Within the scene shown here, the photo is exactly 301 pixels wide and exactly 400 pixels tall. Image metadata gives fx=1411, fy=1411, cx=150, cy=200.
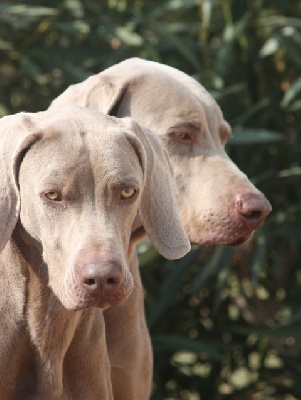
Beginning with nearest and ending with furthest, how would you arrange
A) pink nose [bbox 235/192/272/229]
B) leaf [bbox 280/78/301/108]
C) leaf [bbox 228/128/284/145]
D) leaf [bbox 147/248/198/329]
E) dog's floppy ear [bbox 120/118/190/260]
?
dog's floppy ear [bbox 120/118/190/260]
pink nose [bbox 235/192/272/229]
leaf [bbox 228/128/284/145]
leaf [bbox 147/248/198/329]
leaf [bbox 280/78/301/108]

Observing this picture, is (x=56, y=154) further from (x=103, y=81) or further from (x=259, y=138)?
(x=259, y=138)

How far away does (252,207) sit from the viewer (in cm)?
511

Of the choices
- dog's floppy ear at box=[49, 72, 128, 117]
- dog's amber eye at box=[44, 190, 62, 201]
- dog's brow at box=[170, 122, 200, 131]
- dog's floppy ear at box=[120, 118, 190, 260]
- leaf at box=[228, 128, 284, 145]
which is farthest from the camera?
leaf at box=[228, 128, 284, 145]

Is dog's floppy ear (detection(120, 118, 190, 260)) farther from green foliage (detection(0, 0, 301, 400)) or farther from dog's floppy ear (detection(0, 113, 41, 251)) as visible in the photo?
green foliage (detection(0, 0, 301, 400))

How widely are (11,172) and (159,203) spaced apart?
545 mm

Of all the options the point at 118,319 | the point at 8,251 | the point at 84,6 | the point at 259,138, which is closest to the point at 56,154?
the point at 8,251

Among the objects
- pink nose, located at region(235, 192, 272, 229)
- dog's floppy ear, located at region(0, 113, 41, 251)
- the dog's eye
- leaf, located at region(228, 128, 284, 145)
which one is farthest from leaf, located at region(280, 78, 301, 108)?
dog's floppy ear, located at region(0, 113, 41, 251)

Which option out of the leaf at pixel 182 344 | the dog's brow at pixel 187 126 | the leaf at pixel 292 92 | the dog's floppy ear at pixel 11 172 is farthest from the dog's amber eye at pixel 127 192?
the leaf at pixel 292 92

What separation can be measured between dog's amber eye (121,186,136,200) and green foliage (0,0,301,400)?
3452 mm

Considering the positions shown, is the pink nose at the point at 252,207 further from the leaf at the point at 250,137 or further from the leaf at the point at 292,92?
the leaf at the point at 292,92

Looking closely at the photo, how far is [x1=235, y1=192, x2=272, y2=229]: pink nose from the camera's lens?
5.10 metres

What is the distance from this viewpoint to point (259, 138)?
24.5 feet

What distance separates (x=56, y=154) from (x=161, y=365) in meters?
4.40

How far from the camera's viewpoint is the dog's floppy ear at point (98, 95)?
5215 millimetres
